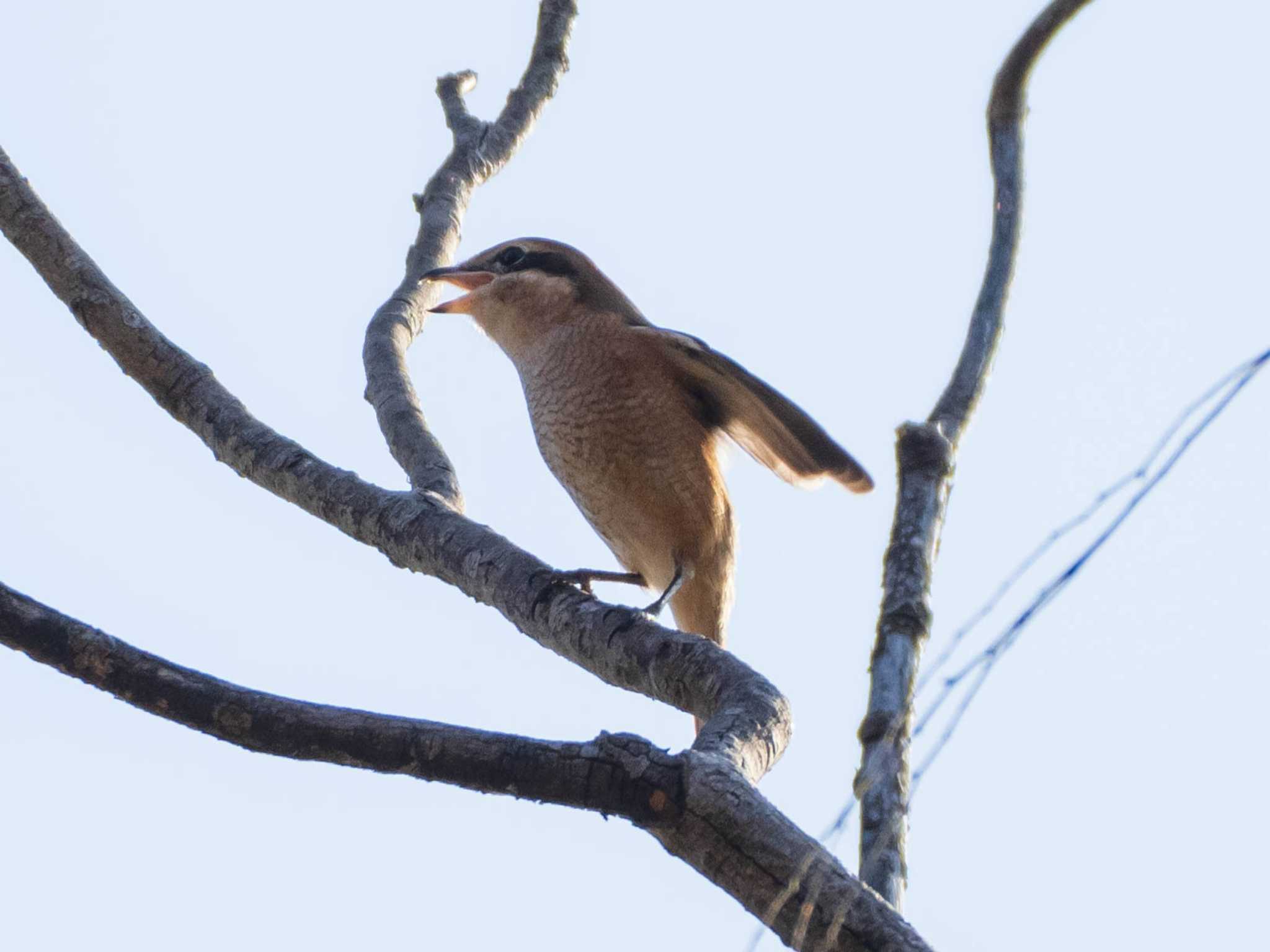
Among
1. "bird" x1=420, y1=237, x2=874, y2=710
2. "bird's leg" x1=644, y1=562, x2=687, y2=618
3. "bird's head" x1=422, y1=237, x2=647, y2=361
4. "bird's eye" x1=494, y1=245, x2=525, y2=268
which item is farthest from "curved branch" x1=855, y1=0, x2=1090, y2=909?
"bird's eye" x1=494, y1=245, x2=525, y2=268

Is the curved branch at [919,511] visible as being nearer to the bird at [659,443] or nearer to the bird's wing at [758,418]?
the bird's wing at [758,418]

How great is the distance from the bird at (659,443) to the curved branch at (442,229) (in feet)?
0.56

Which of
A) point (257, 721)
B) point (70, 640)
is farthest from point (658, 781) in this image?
point (70, 640)

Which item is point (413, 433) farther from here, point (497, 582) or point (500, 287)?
point (500, 287)

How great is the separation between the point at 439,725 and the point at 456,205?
4026mm

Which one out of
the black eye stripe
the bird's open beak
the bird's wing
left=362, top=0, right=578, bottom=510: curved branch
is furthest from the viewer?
the black eye stripe

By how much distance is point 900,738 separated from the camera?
2.73 metres

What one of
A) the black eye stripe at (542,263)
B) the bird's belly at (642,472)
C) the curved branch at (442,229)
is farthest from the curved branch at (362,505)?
the black eye stripe at (542,263)

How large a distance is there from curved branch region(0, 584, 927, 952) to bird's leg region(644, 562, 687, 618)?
3.04 m

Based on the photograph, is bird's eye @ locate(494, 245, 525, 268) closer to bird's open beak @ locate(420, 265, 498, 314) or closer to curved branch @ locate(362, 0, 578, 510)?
bird's open beak @ locate(420, 265, 498, 314)

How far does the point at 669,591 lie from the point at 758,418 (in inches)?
30.5

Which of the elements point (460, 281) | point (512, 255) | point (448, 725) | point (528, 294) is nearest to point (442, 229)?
point (460, 281)

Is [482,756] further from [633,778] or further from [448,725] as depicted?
[633,778]

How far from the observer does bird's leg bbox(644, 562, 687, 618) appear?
5805 mm
